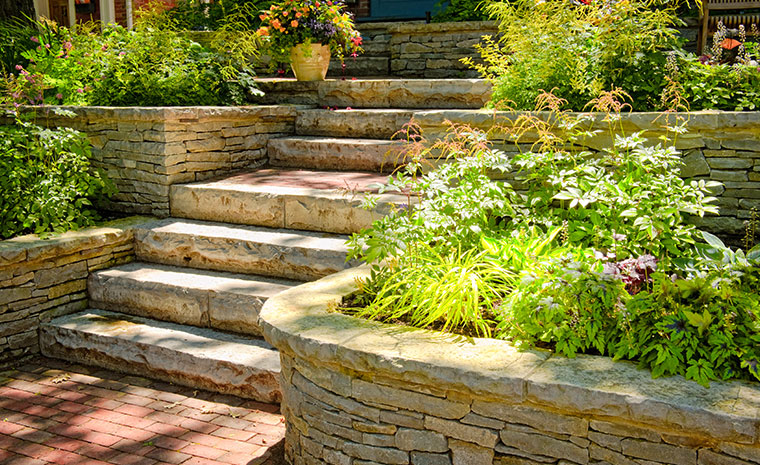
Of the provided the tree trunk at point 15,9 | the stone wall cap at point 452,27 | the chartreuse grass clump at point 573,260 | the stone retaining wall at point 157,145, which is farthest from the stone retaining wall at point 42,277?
the stone wall cap at point 452,27

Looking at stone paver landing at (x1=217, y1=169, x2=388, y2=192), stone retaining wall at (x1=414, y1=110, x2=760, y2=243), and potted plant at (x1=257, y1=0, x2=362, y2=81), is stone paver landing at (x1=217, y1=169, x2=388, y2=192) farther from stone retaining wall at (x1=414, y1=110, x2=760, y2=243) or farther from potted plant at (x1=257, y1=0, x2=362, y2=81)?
stone retaining wall at (x1=414, y1=110, x2=760, y2=243)

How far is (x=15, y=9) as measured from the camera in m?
7.60

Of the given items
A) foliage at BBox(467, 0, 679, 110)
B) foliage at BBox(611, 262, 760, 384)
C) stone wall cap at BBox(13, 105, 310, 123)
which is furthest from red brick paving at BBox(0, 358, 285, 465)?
foliage at BBox(467, 0, 679, 110)

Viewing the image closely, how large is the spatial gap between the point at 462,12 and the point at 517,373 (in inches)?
252

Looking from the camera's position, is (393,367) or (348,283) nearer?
(393,367)

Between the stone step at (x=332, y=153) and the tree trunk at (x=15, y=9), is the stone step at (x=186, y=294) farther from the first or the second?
the tree trunk at (x=15, y=9)

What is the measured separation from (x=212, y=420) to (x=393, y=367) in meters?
1.43

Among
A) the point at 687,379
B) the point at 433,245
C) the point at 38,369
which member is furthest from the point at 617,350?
the point at 38,369

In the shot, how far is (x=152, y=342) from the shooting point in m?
4.20

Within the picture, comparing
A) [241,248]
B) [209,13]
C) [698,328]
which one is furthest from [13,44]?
[698,328]

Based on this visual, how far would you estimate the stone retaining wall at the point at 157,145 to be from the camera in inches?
207

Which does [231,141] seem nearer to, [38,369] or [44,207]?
[44,207]

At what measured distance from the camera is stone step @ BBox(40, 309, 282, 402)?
3844mm

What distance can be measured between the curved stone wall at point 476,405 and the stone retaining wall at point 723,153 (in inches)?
60.7
